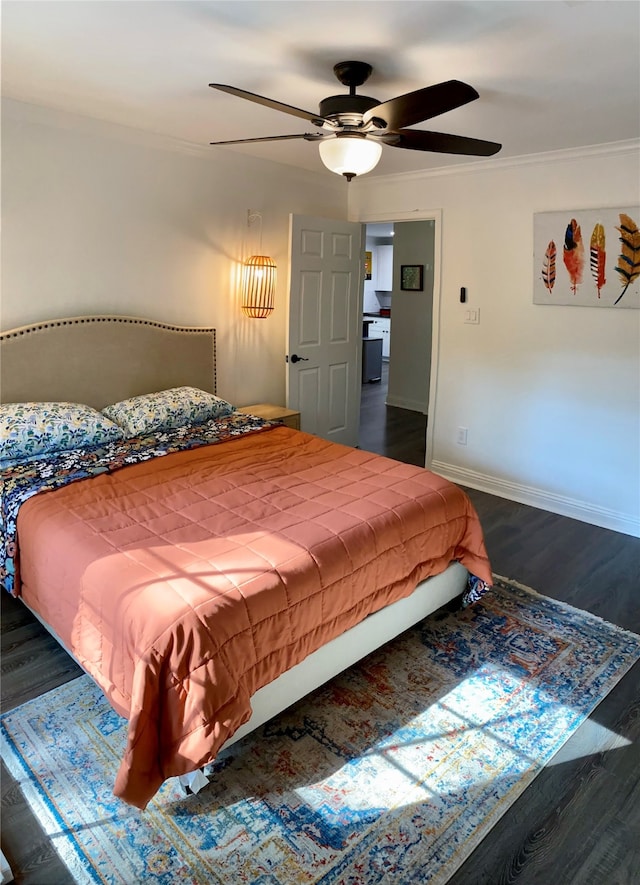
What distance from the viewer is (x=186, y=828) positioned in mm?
1804

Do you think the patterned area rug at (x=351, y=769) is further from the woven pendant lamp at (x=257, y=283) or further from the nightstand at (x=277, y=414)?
the woven pendant lamp at (x=257, y=283)

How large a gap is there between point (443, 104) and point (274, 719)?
226cm

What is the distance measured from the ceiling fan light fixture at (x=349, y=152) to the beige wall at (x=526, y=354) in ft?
6.39

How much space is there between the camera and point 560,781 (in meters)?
2.00

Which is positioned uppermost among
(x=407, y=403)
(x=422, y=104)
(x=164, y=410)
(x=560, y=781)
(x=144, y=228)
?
(x=422, y=104)

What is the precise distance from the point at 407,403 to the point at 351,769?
214 inches

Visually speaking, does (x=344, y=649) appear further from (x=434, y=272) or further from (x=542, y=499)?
(x=434, y=272)

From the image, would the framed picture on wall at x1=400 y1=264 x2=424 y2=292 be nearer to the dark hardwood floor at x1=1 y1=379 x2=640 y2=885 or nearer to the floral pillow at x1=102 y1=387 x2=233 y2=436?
the floral pillow at x1=102 y1=387 x2=233 y2=436

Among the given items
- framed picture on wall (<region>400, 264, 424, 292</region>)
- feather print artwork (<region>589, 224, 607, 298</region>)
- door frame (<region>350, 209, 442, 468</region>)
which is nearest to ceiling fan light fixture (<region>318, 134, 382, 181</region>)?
feather print artwork (<region>589, 224, 607, 298</region>)

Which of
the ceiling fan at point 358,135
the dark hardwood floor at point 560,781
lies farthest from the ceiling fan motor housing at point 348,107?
the dark hardwood floor at point 560,781

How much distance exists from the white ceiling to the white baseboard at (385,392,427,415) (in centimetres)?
384

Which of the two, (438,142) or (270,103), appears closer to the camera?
(270,103)

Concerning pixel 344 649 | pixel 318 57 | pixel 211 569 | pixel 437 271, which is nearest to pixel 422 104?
pixel 318 57

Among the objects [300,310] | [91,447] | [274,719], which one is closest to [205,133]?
[300,310]
